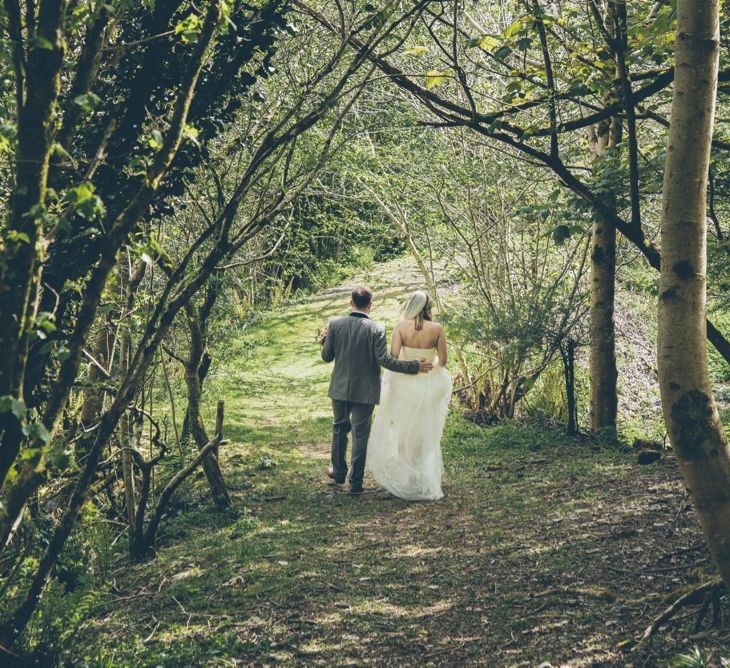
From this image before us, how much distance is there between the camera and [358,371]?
345 inches

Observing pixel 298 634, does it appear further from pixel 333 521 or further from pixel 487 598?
pixel 333 521

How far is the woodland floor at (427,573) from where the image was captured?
4652 millimetres

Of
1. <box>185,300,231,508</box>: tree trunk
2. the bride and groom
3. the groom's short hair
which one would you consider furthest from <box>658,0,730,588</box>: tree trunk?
the groom's short hair

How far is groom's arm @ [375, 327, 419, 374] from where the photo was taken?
28.5 feet

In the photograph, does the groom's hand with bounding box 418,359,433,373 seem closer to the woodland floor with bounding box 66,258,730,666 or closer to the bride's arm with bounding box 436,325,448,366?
the bride's arm with bounding box 436,325,448,366

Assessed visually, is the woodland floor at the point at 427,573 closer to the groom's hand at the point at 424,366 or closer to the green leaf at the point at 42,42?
the groom's hand at the point at 424,366

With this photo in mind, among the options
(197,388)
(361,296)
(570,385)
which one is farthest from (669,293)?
(570,385)

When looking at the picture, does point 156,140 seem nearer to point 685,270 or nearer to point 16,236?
point 16,236

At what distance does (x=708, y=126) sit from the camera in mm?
3576

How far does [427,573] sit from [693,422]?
10.2 feet

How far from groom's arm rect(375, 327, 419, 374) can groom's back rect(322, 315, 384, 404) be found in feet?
0.17

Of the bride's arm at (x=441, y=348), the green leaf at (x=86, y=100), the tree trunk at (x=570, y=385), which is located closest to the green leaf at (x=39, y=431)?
the green leaf at (x=86, y=100)

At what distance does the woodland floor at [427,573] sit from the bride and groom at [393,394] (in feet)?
1.19

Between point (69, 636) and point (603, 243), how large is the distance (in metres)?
8.25
